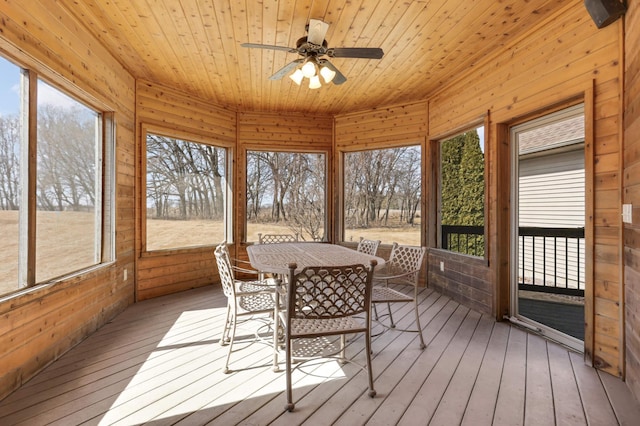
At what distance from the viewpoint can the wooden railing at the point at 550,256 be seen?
12.8 feet

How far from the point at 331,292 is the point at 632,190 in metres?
1.95

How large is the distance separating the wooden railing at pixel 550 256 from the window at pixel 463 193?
17mm

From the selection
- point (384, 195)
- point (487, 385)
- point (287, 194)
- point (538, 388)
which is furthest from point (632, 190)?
point (287, 194)

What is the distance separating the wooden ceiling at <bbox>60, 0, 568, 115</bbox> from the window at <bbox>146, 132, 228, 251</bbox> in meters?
0.88

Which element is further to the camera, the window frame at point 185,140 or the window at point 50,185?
the window frame at point 185,140

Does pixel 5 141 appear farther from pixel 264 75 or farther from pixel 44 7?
pixel 264 75

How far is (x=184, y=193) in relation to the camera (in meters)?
4.60

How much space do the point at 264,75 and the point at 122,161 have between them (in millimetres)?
1925

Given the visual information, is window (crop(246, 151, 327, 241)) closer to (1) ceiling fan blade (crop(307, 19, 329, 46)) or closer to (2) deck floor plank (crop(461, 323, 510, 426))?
(1) ceiling fan blade (crop(307, 19, 329, 46))

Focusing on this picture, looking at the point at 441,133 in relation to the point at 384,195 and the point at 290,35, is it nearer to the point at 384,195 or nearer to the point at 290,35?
the point at 384,195

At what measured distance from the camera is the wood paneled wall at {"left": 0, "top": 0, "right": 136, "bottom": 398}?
6.64 ft

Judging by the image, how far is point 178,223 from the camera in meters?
4.50

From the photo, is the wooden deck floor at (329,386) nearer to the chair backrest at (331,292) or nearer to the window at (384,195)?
the chair backrest at (331,292)

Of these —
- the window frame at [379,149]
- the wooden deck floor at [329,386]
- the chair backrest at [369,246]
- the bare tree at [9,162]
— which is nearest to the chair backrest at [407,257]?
the chair backrest at [369,246]
